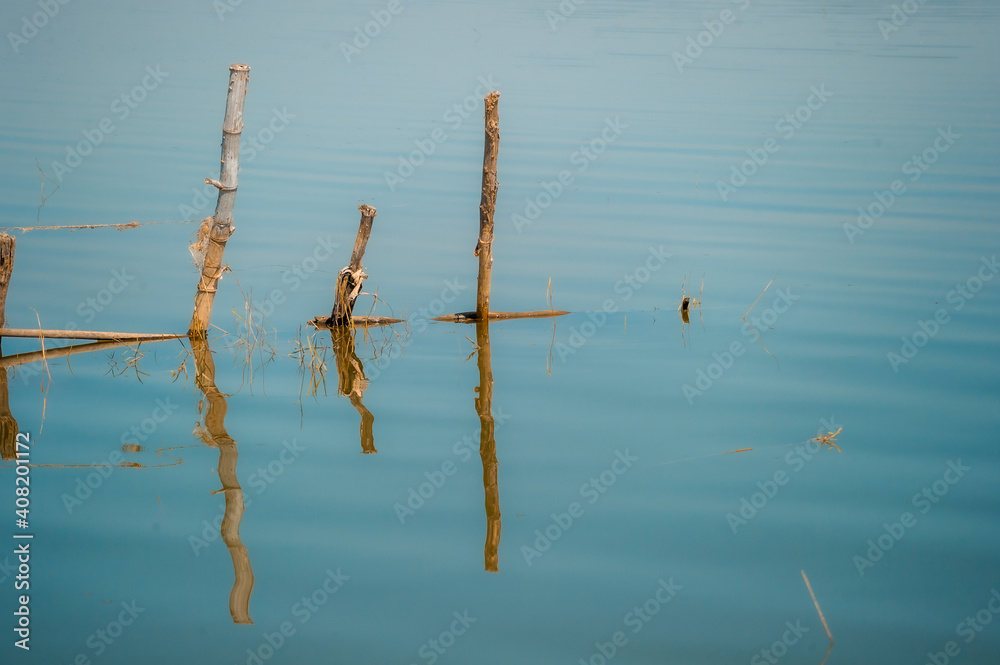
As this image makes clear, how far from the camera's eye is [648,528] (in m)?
7.27

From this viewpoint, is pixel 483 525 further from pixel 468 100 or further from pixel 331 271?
pixel 468 100

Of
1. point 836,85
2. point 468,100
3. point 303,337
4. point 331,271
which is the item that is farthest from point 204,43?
point 303,337

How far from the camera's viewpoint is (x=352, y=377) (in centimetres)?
969
